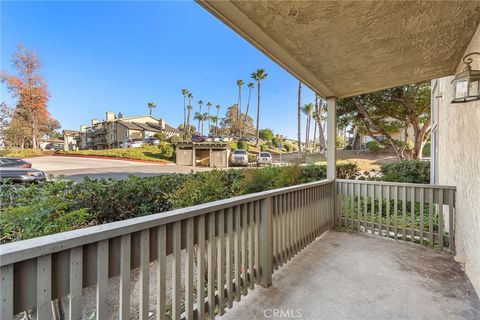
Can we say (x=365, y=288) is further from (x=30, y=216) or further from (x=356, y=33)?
(x=30, y=216)

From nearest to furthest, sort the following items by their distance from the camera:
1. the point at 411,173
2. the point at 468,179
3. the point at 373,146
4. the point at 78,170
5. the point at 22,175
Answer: the point at 468,179
the point at 22,175
the point at 411,173
the point at 78,170
the point at 373,146

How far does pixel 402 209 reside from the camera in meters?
3.42

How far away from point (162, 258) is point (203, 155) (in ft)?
56.5

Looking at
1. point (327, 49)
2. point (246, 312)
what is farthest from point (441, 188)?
point (246, 312)

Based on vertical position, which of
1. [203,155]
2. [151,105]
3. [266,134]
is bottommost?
[203,155]

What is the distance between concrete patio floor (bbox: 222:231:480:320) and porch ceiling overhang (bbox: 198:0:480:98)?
8.04 feet

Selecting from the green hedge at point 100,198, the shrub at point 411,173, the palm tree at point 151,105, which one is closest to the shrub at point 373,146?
the shrub at point 411,173

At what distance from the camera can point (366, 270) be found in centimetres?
252

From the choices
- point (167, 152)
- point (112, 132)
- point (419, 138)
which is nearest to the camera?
point (419, 138)

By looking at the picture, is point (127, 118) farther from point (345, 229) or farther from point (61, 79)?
point (345, 229)

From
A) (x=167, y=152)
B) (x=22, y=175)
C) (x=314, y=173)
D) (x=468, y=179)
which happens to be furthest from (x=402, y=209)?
A: (x=167, y=152)

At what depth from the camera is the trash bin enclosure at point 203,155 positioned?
18062 mm

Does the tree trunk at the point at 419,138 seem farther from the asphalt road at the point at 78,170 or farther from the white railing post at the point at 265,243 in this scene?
the white railing post at the point at 265,243

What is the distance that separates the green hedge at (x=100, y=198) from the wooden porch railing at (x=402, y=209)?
1.66 meters
